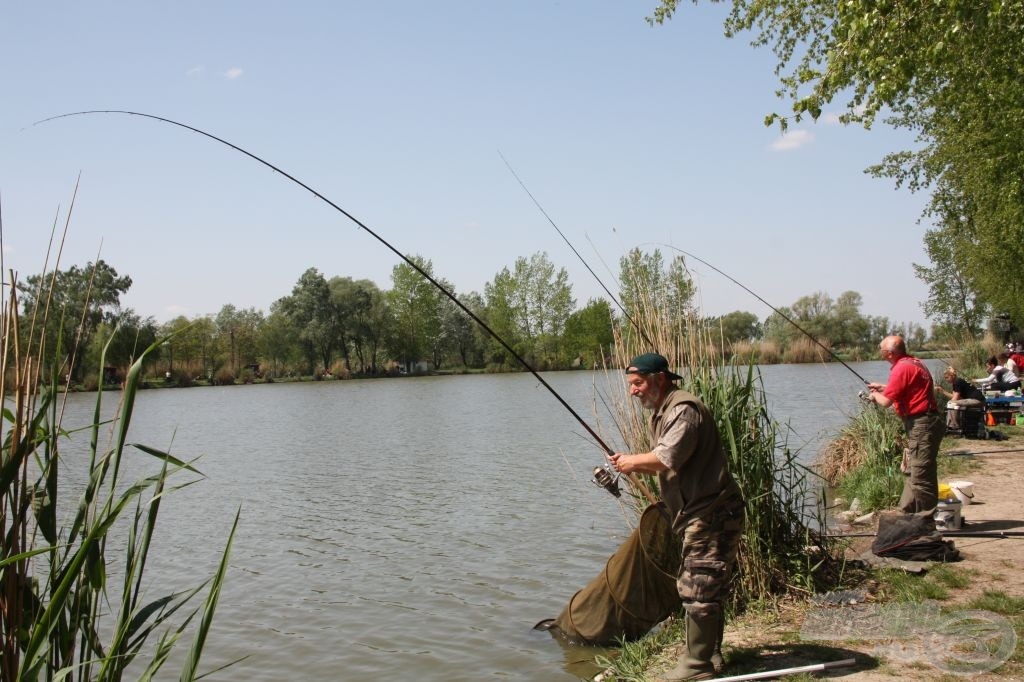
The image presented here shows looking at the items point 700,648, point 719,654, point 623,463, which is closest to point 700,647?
point 700,648

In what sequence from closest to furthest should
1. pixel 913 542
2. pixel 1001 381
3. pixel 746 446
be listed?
pixel 746 446 < pixel 913 542 < pixel 1001 381

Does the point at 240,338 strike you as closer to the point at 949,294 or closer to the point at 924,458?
the point at 949,294

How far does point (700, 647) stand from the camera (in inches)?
187

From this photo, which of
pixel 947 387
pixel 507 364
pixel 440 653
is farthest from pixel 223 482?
pixel 507 364

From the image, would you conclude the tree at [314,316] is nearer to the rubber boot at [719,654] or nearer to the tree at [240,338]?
the tree at [240,338]

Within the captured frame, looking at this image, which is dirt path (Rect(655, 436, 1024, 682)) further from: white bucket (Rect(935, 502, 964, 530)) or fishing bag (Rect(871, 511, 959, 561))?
white bucket (Rect(935, 502, 964, 530))

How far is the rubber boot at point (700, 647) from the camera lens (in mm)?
4734

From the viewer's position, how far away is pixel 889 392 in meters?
7.39

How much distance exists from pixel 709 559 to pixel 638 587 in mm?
1366

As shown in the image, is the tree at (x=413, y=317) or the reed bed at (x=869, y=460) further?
the tree at (x=413, y=317)

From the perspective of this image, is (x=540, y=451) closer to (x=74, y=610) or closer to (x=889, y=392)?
(x=889, y=392)

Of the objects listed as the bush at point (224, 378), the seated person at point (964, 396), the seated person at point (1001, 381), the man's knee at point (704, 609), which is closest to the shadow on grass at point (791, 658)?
the man's knee at point (704, 609)

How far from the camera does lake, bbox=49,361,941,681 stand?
24.4 feet

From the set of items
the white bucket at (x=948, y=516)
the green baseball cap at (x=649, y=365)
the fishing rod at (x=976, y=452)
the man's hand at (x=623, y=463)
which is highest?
the green baseball cap at (x=649, y=365)
